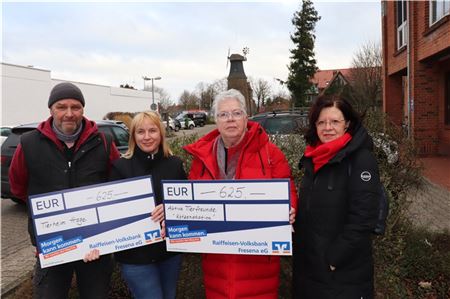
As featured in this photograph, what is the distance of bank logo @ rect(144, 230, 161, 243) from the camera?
2.79m

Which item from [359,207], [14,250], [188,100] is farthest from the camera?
[188,100]

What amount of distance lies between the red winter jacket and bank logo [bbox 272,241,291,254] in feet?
0.39

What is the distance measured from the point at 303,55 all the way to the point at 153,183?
39.1 m

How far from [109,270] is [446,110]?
14860mm

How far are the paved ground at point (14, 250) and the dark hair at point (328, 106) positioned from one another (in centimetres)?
405

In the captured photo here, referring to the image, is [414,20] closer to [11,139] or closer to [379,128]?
[379,128]

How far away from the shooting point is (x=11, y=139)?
8312 millimetres

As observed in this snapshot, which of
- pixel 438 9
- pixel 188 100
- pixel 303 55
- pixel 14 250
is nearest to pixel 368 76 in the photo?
pixel 303 55

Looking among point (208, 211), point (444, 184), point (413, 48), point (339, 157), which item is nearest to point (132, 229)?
point (208, 211)

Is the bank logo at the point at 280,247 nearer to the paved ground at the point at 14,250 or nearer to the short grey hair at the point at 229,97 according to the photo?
the short grey hair at the point at 229,97

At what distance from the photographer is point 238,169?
263 centimetres

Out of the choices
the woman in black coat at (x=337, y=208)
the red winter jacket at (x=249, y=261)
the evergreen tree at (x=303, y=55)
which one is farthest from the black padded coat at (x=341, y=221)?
the evergreen tree at (x=303, y=55)

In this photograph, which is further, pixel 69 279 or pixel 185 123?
pixel 185 123

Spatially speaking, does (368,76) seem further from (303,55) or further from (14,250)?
(14,250)
